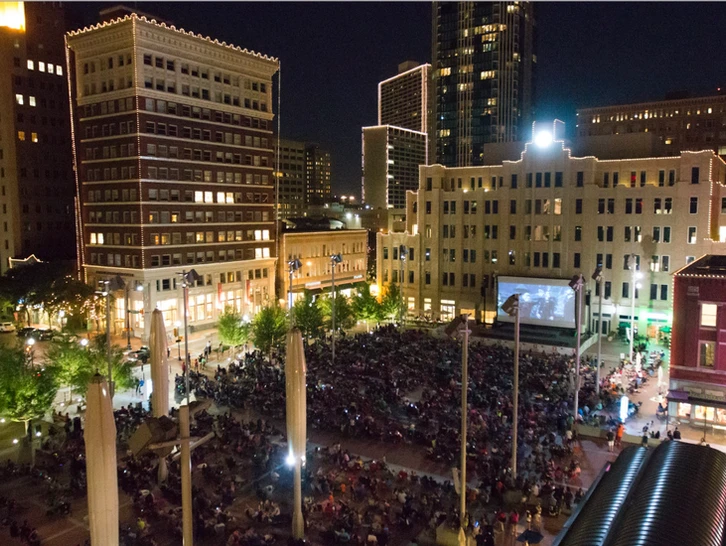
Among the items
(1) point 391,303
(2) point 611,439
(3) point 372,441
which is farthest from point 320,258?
(2) point 611,439

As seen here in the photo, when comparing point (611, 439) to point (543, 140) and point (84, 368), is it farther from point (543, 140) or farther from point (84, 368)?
point (543, 140)

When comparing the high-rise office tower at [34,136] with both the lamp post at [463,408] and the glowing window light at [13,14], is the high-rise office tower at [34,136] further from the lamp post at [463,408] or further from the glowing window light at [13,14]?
the lamp post at [463,408]

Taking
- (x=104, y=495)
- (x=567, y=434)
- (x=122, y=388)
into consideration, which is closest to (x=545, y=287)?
(x=567, y=434)

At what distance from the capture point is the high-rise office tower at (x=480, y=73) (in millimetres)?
133125

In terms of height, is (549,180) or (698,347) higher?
(549,180)

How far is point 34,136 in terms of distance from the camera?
81.6m

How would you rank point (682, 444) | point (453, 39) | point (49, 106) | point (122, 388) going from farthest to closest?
point (453, 39) < point (49, 106) < point (122, 388) < point (682, 444)

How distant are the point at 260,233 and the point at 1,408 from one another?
45650mm

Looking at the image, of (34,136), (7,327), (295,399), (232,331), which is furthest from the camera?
(34,136)

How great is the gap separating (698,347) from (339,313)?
33.2 meters

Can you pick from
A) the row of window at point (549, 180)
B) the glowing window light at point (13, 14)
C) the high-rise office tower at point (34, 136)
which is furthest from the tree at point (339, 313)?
the glowing window light at point (13, 14)

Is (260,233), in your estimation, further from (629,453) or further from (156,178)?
(629,453)

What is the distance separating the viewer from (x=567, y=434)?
30031 mm

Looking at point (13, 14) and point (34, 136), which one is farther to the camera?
point (34, 136)
